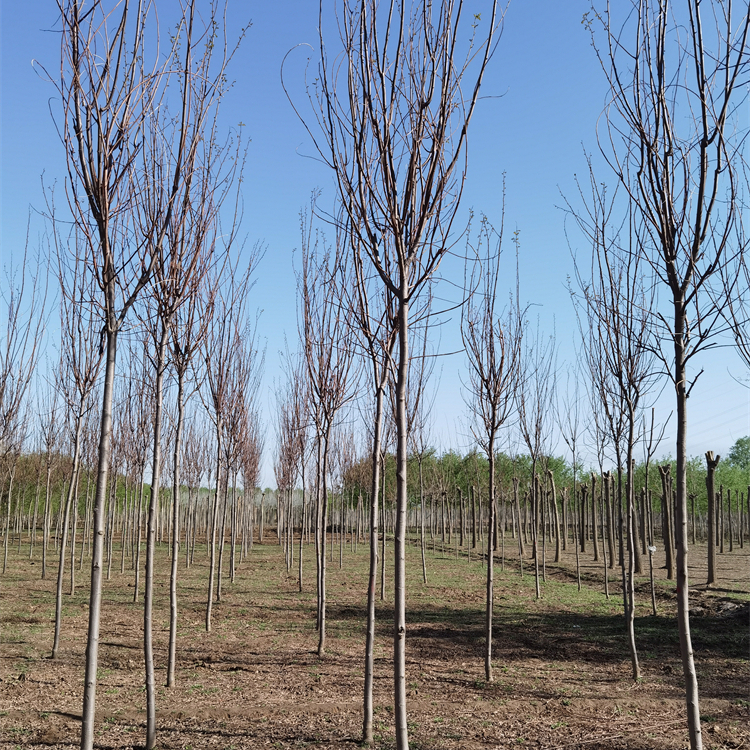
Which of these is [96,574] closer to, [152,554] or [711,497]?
[152,554]

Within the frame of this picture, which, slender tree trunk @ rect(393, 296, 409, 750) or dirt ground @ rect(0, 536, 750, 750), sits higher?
slender tree trunk @ rect(393, 296, 409, 750)

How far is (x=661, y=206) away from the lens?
3.94 meters

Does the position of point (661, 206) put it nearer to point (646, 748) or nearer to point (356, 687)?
point (646, 748)

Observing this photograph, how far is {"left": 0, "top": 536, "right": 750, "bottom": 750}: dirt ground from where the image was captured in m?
4.97

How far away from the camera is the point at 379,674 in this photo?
6.71m

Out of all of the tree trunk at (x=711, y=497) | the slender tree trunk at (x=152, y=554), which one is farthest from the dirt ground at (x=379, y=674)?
the tree trunk at (x=711, y=497)

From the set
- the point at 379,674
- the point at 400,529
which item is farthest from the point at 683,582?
the point at 379,674

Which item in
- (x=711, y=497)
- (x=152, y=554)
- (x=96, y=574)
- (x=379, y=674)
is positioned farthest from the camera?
Result: (x=711, y=497)

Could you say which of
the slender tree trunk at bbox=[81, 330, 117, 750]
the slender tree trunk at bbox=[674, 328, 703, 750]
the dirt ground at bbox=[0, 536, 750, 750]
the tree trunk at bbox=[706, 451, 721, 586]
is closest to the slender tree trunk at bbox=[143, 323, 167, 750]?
the dirt ground at bbox=[0, 536, 750, 750]

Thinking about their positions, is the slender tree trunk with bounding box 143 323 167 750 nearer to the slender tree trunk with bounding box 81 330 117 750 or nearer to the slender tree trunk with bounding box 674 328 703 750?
the slender tree trunk with bounding box 81 330 117 750

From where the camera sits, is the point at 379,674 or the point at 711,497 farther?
the point at 711,497

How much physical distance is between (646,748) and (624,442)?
4.68 m

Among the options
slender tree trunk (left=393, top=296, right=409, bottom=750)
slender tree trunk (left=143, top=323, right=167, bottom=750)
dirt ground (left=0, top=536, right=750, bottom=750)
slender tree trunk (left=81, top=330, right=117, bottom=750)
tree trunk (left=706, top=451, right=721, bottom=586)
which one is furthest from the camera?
tree trunk (left=706, top=451, right=721, bottom=586)

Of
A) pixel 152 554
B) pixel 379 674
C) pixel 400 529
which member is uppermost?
pixel 400 529
